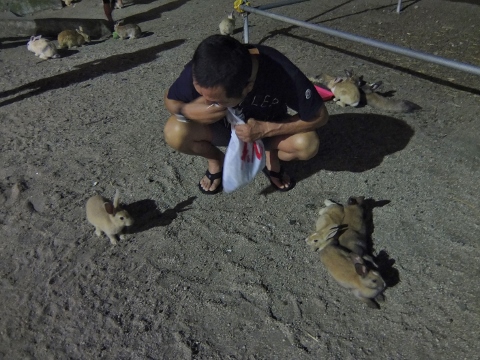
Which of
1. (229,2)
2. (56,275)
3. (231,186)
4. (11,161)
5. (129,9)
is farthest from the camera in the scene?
(129,9)

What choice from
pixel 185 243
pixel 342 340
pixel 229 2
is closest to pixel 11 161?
pixel 185 243

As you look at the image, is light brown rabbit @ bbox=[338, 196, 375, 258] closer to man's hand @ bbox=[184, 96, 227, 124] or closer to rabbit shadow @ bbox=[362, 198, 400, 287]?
rabbit shadow @ bbox=[362, 198, 400, 287]

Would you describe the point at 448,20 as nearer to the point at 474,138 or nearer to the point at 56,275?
the point at 474,138

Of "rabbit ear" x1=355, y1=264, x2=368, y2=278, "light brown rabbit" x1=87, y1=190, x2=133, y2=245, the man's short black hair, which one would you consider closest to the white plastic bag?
the man's short black hair

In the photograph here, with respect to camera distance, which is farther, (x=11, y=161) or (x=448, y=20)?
(x=448, y=20)

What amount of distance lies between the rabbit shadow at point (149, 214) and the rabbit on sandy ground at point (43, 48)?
119 inches

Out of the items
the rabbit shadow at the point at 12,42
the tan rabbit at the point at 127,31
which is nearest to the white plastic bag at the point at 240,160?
the tan rabbit at the point at 127,31

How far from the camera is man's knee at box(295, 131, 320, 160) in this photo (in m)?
2.46

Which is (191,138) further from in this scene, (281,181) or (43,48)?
(43,48)

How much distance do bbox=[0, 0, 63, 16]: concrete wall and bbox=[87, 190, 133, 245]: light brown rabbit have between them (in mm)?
6142

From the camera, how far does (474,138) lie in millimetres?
3041

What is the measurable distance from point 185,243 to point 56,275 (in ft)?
2.21

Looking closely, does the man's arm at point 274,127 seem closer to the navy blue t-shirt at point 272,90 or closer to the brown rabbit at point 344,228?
the navy blue t-shirt at point 272,90

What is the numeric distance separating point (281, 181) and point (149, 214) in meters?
0.80
